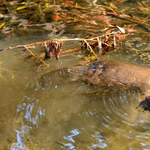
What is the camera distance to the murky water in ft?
6.15

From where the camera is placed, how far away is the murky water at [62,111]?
1.88 m

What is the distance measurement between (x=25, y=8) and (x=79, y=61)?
3.09 m

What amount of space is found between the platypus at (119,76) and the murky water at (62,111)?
0.09 meters

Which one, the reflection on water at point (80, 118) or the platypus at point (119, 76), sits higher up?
the platypus at point (119, 76)

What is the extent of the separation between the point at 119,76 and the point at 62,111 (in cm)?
99

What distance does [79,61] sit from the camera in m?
3.25

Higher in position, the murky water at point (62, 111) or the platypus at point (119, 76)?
the platypus at point (119, 76)

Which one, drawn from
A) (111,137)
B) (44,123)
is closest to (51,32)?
(44,123)

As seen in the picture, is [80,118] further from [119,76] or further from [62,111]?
[119,76]

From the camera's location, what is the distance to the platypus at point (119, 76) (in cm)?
253

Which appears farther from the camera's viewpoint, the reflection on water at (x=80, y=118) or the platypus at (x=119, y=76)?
the platypus at (x=119, y=76)

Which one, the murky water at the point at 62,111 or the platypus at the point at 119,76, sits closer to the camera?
the murky water at the point at 62,111

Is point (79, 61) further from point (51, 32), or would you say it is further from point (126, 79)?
point (51, 32)

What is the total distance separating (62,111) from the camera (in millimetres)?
2240
